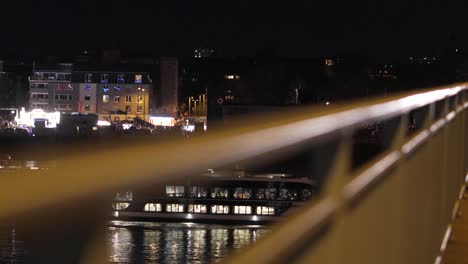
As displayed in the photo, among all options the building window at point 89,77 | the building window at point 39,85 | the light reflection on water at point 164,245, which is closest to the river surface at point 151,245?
the light reflection on water at point 164,245

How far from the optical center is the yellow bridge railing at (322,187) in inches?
56.8

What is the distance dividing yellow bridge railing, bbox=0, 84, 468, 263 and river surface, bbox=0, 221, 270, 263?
5cm

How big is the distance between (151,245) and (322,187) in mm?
798

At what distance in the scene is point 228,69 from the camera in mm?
116000

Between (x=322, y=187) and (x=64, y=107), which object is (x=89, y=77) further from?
(x=322, y=187)

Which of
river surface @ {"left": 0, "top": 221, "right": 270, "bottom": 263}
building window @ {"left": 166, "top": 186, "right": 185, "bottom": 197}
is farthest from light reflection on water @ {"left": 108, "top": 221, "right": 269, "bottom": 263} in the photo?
building window @ {"left": 166, "top": 186, "right": 185, "bottom": 197}

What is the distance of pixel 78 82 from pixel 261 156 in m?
114

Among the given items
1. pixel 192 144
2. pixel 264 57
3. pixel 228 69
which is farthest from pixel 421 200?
pixel 228 69

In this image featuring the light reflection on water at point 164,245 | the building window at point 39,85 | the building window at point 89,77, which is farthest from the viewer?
the building window at point 39,85

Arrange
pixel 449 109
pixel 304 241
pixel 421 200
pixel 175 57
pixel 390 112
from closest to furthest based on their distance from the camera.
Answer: pixel 304 241
pixel 390 112
pixel 421 200
pixel 449 109
pixel 175 57

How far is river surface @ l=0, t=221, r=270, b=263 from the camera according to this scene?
150 cm

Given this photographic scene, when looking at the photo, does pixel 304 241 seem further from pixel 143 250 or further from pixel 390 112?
pixel 390 112


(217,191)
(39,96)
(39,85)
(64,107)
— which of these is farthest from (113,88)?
(217,191)

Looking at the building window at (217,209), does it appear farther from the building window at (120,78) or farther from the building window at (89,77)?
the building window at (89,77)
